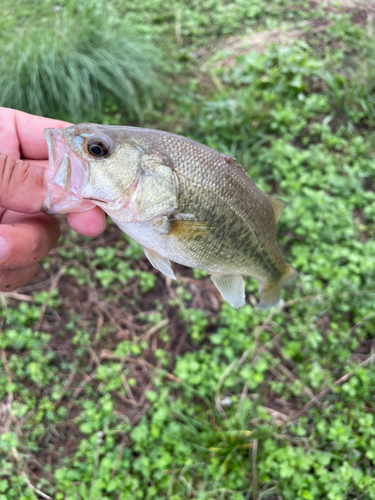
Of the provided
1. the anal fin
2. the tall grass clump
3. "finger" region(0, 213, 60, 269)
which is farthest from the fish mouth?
the tall grass clump

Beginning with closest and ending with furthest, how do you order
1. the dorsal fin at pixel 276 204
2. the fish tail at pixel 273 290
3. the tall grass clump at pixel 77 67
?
the dorsal fin at pixel 276 204, the fish tail at pixel 273 290, the tall grass clump at pixel 77 67

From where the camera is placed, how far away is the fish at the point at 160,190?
128 centimetres

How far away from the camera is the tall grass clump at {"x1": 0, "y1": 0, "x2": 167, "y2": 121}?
324cm

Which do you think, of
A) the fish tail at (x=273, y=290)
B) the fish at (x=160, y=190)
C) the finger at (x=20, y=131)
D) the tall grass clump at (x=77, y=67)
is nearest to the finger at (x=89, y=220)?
the fish at (x=160, y=190)

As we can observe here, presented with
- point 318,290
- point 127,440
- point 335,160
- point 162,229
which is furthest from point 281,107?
point 127,440

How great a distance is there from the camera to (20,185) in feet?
4.08

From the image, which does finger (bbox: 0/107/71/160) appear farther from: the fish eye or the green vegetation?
the green vegetation

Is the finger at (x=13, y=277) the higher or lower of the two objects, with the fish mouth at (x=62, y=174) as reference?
lower

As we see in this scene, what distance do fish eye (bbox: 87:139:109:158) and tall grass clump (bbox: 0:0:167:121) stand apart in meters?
2.45

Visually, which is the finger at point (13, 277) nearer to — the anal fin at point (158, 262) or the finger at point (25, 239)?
the finger at point (25, 239)

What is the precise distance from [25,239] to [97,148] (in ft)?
1.70

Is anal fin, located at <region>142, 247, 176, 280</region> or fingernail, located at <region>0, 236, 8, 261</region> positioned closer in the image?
fingernail, located at <region>0, 236, 8, 261</region>

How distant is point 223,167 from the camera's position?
1.42m

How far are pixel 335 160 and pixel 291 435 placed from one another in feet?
9.33
